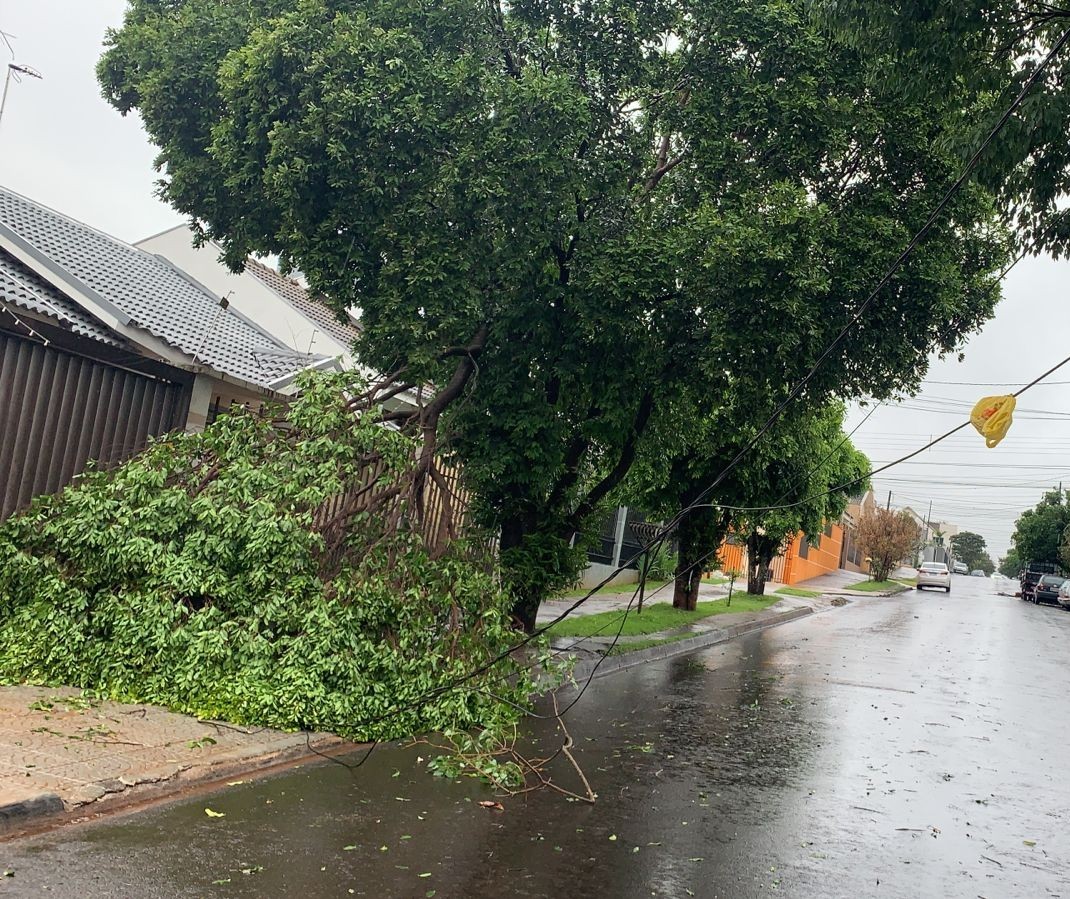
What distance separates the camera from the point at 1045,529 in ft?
247

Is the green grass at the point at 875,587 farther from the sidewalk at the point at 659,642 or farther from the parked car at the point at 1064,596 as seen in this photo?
the sidewalk at the point at 659,642

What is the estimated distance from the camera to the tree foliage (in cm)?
768

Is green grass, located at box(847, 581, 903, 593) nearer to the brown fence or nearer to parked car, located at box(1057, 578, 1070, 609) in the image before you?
parked car, located at box(1057, 578, 1070, 609)

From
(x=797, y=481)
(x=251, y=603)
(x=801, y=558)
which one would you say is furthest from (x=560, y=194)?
(x=801, y=558)

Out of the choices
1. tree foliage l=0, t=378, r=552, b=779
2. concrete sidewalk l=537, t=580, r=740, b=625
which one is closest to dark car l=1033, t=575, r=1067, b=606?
concrete sidewalk l=537, t=580, r=740, b=625

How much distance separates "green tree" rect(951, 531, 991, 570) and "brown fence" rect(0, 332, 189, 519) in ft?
568

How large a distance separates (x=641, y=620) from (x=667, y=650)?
229 cm

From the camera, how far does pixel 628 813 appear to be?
255 inches

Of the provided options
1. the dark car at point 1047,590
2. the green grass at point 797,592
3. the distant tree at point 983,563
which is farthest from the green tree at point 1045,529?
the distant tree at point 983,563

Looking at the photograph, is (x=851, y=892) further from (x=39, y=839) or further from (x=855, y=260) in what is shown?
(x=855, y=260)

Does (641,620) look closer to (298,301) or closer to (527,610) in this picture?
(527,610)

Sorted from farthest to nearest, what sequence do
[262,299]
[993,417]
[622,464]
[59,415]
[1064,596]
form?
[1064,596]
[262,299]
[622,464]
[59,415]
[993,417]

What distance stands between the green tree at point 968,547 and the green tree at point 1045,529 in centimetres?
8998

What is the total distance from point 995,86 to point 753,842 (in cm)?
654
